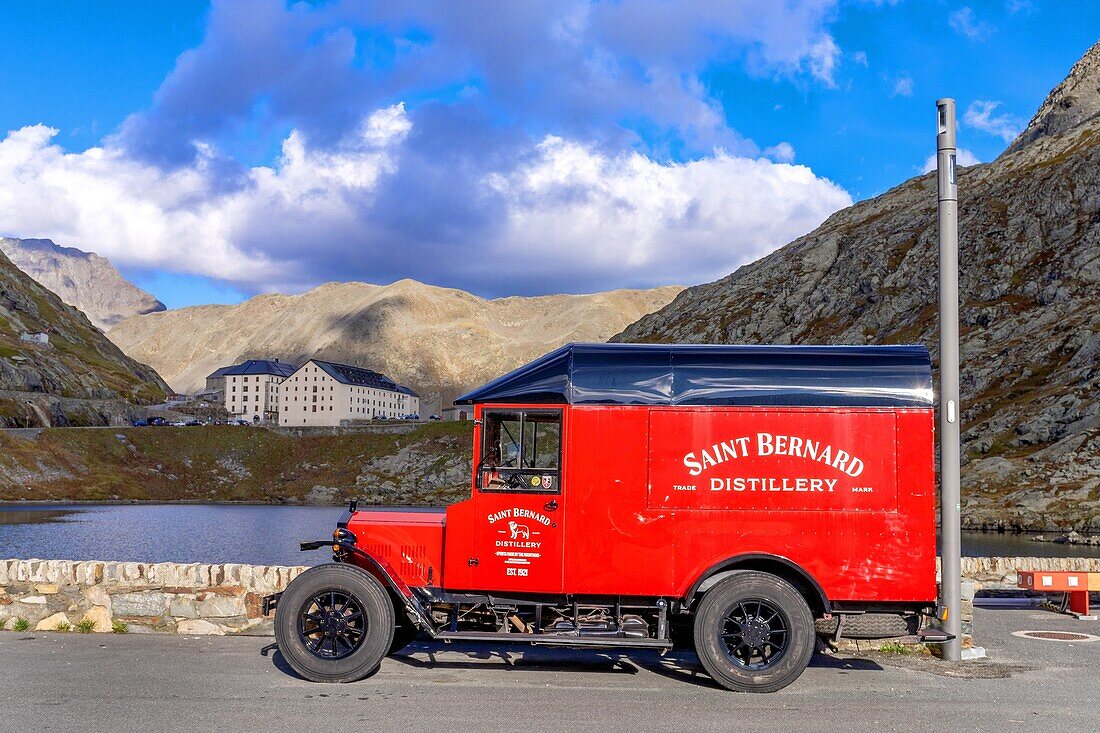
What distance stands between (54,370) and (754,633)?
158m

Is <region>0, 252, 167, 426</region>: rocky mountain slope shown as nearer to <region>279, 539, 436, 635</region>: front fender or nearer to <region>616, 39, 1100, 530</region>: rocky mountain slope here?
<region>616, 39, 1100, 530</region>: rocky mountain slope

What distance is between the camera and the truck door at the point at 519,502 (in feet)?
36.9

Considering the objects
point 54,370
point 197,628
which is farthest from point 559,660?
point 54,370

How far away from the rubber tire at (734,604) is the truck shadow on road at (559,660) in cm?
53

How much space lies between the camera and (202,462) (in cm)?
12512

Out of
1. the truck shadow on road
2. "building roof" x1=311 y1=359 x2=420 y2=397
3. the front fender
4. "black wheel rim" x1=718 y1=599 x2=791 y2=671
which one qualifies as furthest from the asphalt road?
"building roof" x1=311 y1=359 x2=420 y2=397

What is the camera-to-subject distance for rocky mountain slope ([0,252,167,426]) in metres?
124

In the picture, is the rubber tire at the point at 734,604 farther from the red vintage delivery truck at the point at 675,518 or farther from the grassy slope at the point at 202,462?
the grassy slope at the point at 202,462

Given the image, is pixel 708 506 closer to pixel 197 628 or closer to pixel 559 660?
pixel 559 660

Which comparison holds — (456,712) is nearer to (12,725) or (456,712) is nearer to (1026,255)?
(12,725)

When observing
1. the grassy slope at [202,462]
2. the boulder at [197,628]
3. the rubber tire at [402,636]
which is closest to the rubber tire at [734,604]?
the rubber tire at [402,636]

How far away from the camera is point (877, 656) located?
511 inches

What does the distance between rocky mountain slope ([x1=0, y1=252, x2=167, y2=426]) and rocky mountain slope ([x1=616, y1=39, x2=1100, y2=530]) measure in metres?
94.8

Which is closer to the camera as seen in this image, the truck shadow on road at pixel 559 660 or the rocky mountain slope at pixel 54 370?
the truck shadow on road at pixel 559 660
